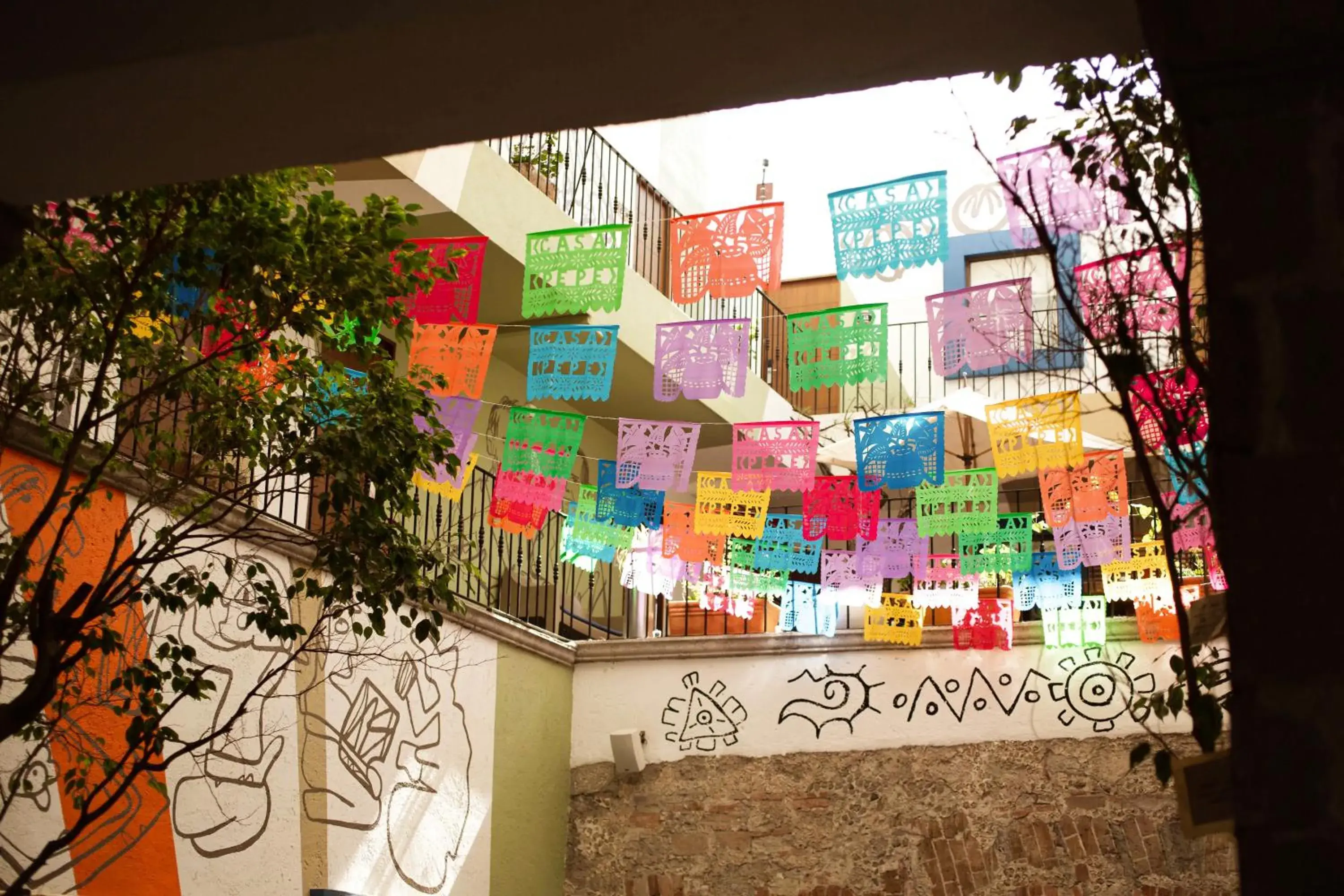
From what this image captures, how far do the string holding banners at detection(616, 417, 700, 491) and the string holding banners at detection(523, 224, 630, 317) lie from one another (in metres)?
0.84

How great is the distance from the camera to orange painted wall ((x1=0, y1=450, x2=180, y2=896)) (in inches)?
200

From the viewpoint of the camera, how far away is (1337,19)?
1530mm

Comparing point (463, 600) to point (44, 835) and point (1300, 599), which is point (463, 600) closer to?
point (44, 835)

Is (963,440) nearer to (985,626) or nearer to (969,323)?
(985,626)

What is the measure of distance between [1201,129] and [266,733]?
19.0ft

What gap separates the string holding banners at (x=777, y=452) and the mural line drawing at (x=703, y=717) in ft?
5.42

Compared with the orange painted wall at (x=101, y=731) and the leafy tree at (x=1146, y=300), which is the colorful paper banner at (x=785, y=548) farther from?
the leafy tree at (x=1146, y=300)

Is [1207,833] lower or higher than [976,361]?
lower

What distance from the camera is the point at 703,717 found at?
923 centimetres

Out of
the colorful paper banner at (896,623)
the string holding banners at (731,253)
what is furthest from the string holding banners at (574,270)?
the colorful paper banner at (896,623)

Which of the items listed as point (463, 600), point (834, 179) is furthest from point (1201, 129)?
point (834, 179)

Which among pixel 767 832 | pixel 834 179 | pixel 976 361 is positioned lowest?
pixel 767 832

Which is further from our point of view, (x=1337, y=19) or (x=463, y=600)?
(x=463, y=600)

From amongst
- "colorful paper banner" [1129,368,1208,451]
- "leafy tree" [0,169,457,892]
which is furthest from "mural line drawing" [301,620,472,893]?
"colorful paper banner" [1129,368,1208,451]
